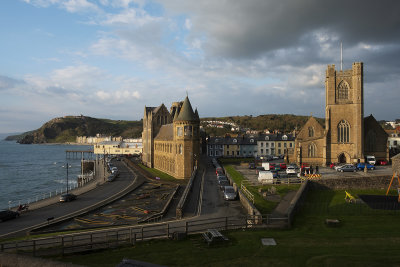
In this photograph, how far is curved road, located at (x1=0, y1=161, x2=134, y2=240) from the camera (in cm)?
3011

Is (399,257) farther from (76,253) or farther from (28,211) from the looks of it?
(28,211)

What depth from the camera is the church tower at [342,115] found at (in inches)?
2062

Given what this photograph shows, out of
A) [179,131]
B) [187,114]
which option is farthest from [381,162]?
[179,131]

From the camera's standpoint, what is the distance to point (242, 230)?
60.6 ft

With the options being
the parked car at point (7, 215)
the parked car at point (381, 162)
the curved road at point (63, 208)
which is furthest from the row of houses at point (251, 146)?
the parked car at point (7, 215)

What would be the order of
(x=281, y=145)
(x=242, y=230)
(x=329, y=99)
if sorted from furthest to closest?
(x=281, y=145), (x=329, y=99), (x=242, y=230)

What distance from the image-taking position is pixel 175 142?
5697cm

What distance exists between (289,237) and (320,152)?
41456 millimetres

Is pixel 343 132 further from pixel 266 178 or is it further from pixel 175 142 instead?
pixel 175 142

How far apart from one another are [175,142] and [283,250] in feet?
142

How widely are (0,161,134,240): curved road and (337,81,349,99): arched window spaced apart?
4293 centimetres

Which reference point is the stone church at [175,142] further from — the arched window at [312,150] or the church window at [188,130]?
the arched window at [312,150]

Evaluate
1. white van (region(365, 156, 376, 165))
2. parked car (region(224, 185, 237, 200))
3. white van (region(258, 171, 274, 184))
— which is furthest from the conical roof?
white van (region(365, 156, 376, 165))

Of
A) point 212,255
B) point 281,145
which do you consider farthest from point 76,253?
point 281,145
